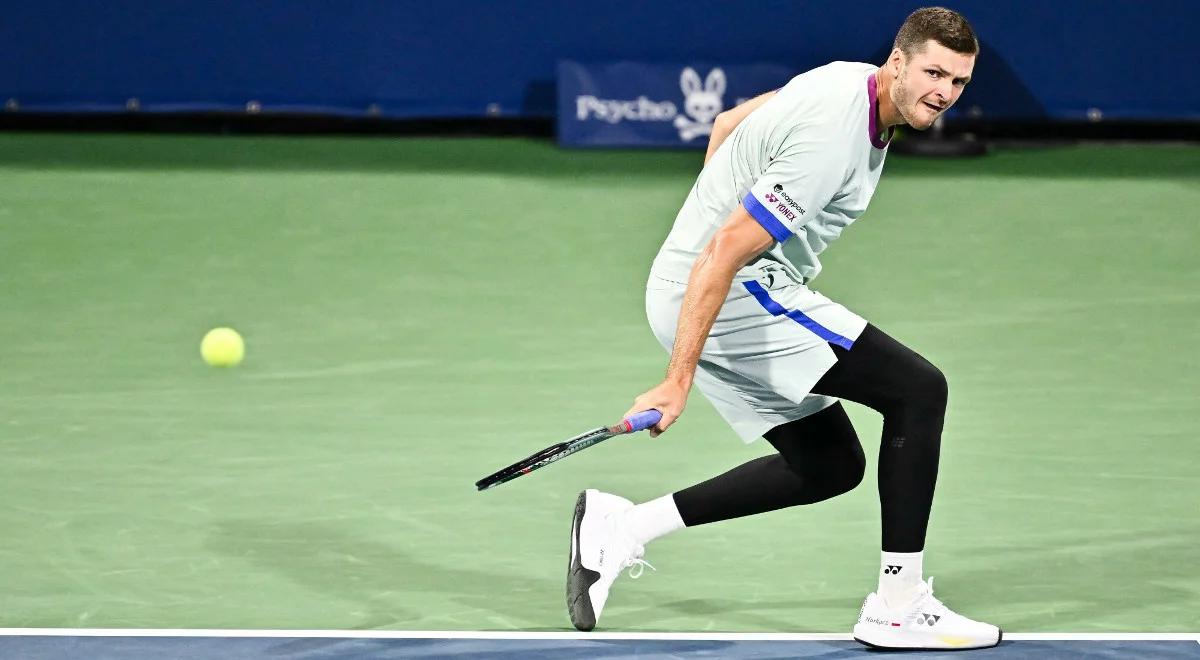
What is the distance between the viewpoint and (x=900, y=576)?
191 inches

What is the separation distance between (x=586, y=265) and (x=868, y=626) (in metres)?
5.03

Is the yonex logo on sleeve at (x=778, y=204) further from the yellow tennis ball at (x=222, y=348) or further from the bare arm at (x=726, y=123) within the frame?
the yellow tennis ball at (x=222, y=348)

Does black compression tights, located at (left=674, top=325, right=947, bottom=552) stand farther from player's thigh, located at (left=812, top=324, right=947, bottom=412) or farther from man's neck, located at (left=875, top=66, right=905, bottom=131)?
man's neck, located at (left=875, top=66, right=905, bottom=131)

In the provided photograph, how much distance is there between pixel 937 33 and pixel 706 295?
815mm

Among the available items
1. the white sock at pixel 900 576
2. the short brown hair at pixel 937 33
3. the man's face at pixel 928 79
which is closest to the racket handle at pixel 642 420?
the white sock at pixel 900 576

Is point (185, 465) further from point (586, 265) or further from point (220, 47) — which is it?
point (220, 47)

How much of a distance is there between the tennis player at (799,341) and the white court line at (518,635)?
0.37 feet

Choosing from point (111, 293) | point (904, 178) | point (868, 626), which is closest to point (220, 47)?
point (111, 293)

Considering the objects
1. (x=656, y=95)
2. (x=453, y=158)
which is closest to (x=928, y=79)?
(x=656, y=95)

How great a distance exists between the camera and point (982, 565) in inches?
222

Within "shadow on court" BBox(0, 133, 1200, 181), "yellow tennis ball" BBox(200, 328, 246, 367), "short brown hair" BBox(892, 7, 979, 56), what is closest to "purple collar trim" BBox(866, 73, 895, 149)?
"short brown hair" BBox(892, 7, 979, 56)

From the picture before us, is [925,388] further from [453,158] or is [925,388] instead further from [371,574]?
[453,158]

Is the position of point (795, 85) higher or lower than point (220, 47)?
lower

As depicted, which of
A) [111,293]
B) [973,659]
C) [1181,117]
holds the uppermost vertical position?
[1181,117]
